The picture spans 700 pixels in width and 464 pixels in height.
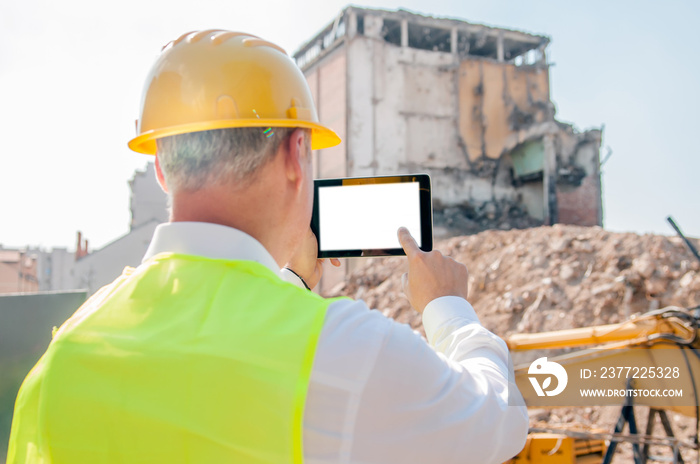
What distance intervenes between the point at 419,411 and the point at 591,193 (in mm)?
22216

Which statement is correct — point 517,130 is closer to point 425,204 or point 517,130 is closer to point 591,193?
point 591,193

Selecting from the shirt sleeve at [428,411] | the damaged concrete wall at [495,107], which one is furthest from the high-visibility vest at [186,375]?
the damaged concrete wall at [495,107]

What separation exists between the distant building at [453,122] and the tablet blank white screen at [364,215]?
18.0 m

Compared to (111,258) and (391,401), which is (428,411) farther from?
(111,258)

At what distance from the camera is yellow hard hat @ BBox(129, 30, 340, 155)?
3.84ft

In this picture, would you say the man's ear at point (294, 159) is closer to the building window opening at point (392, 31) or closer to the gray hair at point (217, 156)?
the gray hair at point (217, 156)

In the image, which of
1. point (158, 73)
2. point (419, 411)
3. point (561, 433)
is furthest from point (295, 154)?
point (561, 433)

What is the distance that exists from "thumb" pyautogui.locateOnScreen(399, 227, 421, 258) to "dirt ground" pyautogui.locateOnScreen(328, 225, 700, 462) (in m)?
6.81

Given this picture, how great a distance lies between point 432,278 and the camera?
1.43 meters

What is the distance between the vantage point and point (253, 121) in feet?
3.83

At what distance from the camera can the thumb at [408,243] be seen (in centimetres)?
149

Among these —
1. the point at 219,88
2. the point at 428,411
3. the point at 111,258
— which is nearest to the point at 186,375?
the point at 428,411

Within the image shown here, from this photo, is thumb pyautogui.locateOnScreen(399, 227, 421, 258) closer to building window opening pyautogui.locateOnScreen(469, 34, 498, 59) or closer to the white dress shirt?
the white dress shirt

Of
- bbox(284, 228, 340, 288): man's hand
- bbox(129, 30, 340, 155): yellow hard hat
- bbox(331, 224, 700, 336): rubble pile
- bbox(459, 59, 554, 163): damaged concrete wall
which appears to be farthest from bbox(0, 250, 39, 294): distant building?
bbox(129, 30, 340, 155): yellow hard hat
